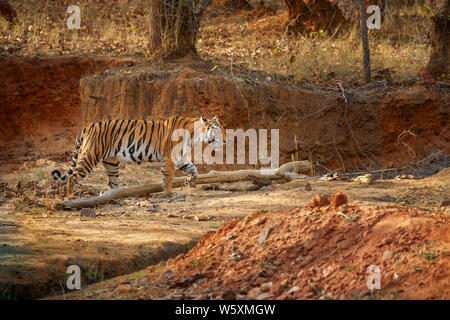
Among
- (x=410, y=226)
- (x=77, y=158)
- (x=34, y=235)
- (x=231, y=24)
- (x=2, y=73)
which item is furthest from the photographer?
(x=231, y=24)

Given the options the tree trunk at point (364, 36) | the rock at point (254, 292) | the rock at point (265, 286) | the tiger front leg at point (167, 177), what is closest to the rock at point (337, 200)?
the rock at point (265, 286)

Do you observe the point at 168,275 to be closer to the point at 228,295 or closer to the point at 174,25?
the point at 228,295

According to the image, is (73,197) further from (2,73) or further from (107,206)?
(2,73)

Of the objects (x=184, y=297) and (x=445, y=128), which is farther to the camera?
(x=445, y=128)

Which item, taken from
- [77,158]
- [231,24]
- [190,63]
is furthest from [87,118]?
[231,24]

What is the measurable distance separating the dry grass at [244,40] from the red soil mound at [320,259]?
8323 mm

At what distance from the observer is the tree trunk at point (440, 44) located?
12.8 metres

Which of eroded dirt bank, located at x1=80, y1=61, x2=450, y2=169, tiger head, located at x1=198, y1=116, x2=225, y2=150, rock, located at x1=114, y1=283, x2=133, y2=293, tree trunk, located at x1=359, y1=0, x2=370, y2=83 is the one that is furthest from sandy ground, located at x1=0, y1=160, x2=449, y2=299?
tree trunk, located at x1=359, y1=0, x2=370, y2=83

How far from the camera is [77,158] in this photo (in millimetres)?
9555

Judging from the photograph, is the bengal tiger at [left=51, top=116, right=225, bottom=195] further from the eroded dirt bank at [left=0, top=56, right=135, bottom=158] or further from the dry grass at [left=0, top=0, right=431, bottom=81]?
the eroded dirt bank at [left=0, top=56, right=135, bottom=158]

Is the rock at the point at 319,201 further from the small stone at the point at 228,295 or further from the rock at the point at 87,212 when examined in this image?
the rock at the point at 87,212

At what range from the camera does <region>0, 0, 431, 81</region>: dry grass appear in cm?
1408

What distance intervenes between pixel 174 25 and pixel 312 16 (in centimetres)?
618

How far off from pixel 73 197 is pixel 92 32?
9.39 m
